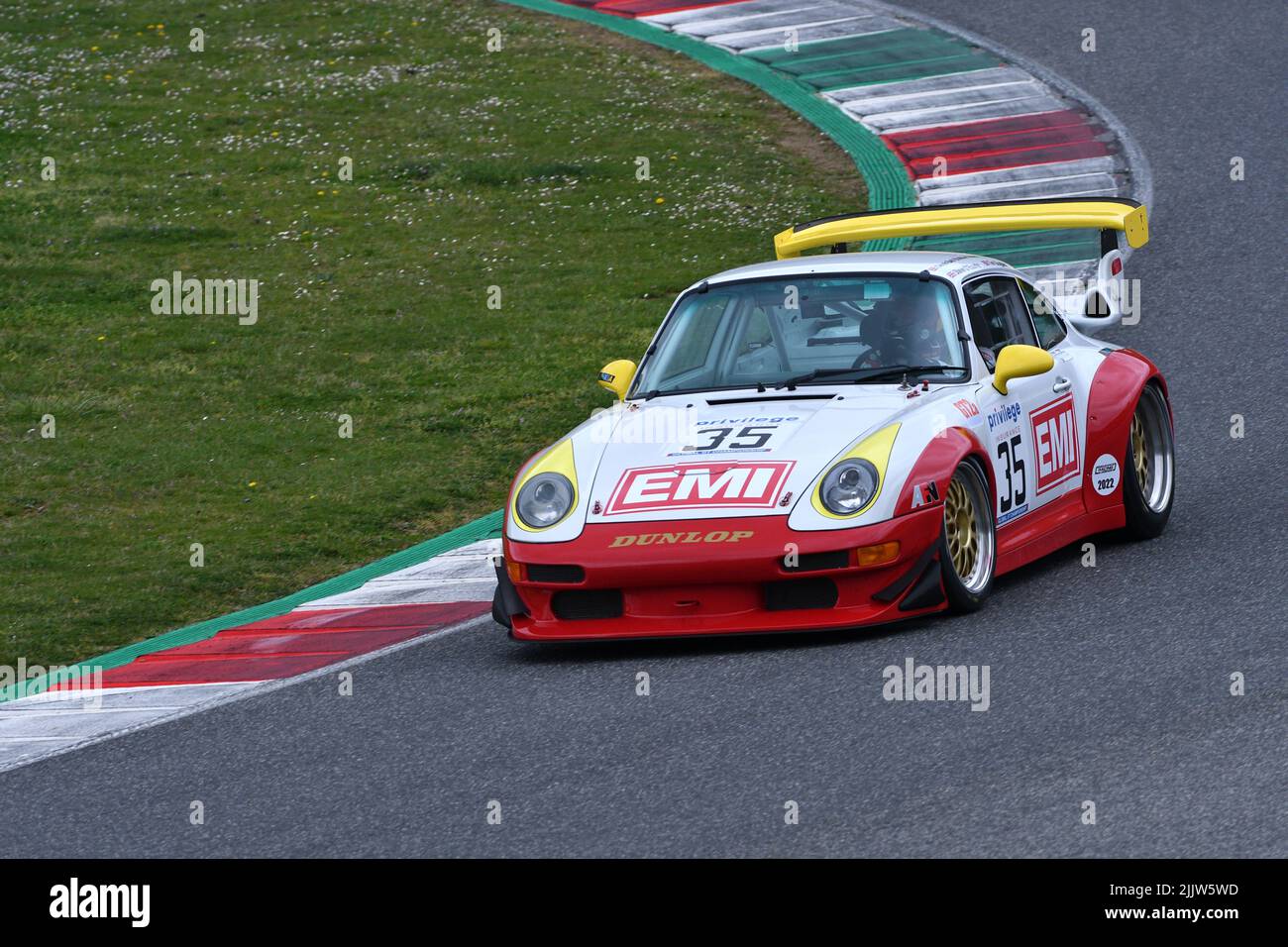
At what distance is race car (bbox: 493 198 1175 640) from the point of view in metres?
7.12

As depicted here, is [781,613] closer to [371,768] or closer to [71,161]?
[371,768]

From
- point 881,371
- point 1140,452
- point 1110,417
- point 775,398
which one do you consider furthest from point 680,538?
point 1140,452

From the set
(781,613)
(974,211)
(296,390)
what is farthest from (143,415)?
(781,613)

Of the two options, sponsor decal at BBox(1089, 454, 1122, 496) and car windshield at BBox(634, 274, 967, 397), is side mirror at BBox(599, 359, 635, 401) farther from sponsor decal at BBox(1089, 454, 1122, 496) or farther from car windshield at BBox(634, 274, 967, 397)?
sponsor decal at BBox(1089, 454, 1122, 496)

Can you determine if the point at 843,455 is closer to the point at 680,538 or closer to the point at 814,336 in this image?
the point at 680,538

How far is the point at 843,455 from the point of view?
732 centimetres

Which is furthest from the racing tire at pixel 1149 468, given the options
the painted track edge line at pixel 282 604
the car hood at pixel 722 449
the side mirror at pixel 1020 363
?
the painted track edge line at pixel 282 604

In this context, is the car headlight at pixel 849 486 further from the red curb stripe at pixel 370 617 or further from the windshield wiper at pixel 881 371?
the red curb stripe at pixel 370 617

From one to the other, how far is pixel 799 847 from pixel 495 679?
231cm

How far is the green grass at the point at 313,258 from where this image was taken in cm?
1082

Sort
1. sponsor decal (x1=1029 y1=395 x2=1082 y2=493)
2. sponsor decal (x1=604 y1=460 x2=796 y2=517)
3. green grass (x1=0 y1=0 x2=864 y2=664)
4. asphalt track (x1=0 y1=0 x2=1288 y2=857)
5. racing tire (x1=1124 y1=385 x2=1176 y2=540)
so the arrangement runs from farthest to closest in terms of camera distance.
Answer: green grass (x1=0 y1=0 x2=864 y2=664)
racing tire (x1=1124 y1=385 x2=1176 y2=540)
sponsor decal (x1=1029 y1=395 x2=1082 y2=493)
sponsor decal (x1=604 y1=460 x2=796 y2=517)
asphalt track (x1=0 y1=0 x2=1288 y2=857)

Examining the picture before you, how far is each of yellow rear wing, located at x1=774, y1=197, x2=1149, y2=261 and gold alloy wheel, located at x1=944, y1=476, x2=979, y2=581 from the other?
6.10ft

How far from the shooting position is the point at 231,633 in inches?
341

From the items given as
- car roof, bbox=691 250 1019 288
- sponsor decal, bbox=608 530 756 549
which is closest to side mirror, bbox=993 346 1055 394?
car roof, bbox=691 250 1019 288
